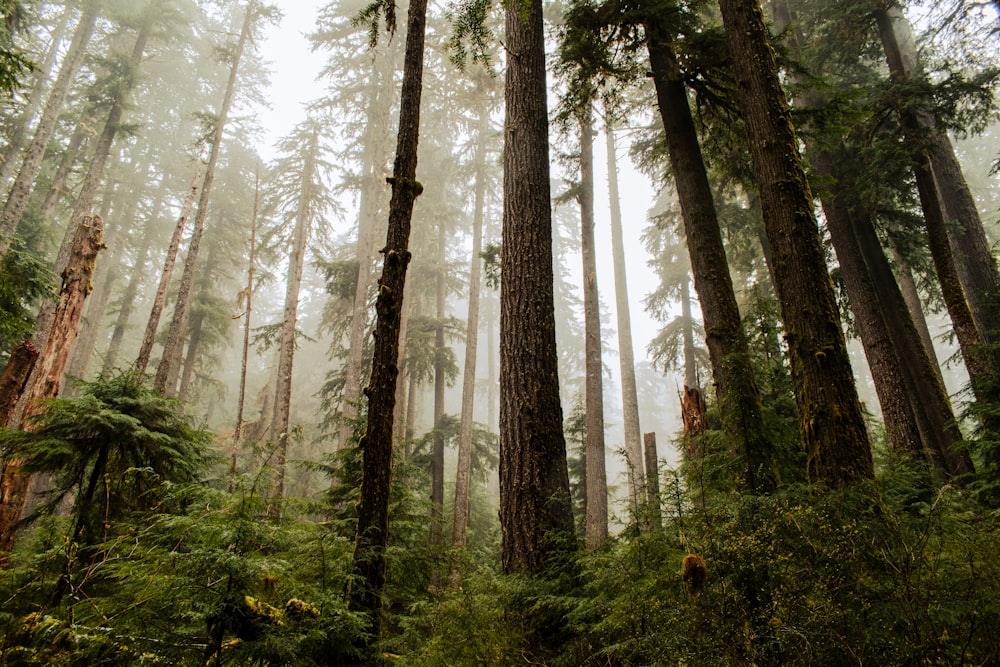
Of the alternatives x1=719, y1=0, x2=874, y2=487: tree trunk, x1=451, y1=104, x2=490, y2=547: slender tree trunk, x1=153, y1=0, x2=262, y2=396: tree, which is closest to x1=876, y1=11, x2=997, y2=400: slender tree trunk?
x1=719, y1=0, x2=874, y2=487: tree trunk

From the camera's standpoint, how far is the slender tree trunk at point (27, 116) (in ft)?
52.9

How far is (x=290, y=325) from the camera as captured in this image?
15148mm

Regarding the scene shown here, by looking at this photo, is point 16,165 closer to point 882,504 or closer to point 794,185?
point 794,185

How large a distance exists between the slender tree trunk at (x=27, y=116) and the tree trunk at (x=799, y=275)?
19.0 m

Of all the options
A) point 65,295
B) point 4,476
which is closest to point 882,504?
point 4,476

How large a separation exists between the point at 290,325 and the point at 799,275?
47.4ft

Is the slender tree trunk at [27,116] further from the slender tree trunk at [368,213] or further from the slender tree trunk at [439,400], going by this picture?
the slender tree trunk at [439,400]

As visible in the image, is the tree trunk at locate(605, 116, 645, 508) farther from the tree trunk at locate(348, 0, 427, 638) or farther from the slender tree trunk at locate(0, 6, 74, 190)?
the slender tree trunk at locate(0, 6, 74, 190)

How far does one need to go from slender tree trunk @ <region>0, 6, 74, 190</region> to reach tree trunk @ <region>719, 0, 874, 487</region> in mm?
19026

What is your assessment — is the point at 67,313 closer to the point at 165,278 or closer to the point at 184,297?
the point at 165,278

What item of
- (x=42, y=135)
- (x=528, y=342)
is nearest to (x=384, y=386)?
(x=528, y=342)

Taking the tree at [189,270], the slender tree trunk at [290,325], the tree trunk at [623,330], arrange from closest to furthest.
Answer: the tree at [189,270] → the slender tree trunk at [290,325] → the tree trunk at [623,330]

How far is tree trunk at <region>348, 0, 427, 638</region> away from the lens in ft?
11.6

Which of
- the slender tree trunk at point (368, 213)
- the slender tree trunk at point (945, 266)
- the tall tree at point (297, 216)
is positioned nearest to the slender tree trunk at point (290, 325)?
the tall tree at point (297, 216)
